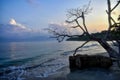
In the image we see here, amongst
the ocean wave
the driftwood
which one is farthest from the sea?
the driftwood

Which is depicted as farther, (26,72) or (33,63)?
(33,63)

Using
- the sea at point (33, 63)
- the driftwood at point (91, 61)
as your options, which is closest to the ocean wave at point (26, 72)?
the sea at point (33, 63)

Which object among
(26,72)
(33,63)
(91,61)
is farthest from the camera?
(33,63)

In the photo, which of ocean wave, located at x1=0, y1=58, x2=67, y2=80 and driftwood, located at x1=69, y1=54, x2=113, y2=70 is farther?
driftwood, located at x1=69, y1=54, x2=113, y2=70

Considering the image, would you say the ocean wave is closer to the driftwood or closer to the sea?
the sea

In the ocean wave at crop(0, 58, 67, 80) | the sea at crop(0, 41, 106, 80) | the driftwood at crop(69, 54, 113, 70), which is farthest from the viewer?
the sea at crop(0, 41, 106, 80)

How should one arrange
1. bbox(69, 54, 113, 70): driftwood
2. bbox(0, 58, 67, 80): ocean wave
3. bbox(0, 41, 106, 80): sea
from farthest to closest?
1. bbox(0, 41, 106, 80): sea
2. bbox(69, 54, 113, 70): driftwood
3. bbox(0, 58, 67, 80): ocean wave

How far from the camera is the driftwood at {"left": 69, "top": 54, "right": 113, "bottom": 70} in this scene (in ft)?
74.6

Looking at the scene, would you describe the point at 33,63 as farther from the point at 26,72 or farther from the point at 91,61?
the point at 91,61

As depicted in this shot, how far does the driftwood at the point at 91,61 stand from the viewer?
895 inches

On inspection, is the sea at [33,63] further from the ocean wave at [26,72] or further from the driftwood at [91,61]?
the driftwood at [91,61]

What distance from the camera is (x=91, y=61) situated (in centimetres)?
2322

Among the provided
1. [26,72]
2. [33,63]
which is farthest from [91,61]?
[33,63]

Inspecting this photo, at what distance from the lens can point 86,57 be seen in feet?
75.2
